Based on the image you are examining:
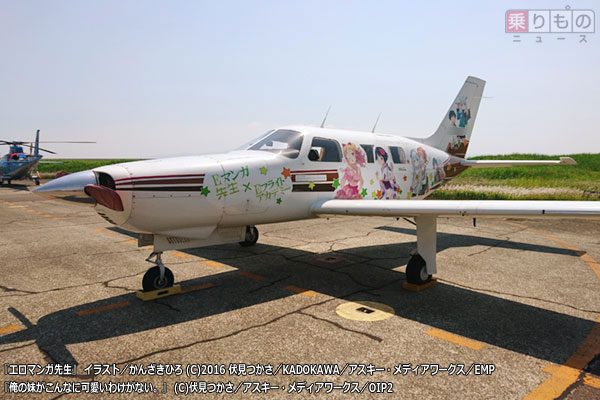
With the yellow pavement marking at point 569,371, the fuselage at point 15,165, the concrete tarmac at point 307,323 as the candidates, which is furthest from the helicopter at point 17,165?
the yellow pavement marking at point 569,371

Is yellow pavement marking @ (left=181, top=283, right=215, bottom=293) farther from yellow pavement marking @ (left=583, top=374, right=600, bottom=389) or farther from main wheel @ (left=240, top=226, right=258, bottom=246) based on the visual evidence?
yellow pavement marking @ (left=583, top=374, right=600, bottom=389)

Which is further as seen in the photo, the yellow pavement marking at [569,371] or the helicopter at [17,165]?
the helicopter at [17,165]

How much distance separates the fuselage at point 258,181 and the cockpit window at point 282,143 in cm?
2

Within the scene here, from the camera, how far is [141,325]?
471 centimetres

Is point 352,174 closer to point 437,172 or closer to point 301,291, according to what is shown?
point 301,291

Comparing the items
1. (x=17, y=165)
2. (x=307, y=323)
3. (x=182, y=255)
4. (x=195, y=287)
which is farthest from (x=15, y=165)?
(x=307, y=323)

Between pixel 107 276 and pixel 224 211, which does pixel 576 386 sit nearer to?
pixel 224 211

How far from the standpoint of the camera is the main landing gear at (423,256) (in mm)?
6305

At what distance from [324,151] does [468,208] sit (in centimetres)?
282

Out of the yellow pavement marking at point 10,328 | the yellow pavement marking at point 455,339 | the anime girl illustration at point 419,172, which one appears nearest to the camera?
the yellow pavement marking at point 455,339

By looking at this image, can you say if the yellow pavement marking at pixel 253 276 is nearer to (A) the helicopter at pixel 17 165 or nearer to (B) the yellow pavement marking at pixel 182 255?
(B) the yellow pavement marking at pixel 182 255

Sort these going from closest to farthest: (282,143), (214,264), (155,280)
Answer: (155,280), (282,143), (214,264)

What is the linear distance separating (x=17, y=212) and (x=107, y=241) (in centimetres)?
934

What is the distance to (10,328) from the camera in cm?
462
